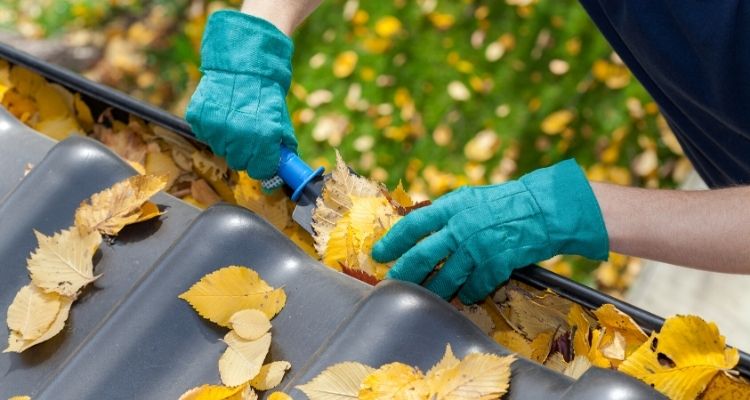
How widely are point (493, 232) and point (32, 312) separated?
73 centimetres

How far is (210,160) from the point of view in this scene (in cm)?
162

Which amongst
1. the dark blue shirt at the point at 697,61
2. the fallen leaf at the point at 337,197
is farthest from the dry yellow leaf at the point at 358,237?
the dark blue shirt at the point at 697,61

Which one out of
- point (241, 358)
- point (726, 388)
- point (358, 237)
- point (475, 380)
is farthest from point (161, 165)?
point (726, 388)

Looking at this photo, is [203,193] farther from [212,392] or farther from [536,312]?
[536,312]

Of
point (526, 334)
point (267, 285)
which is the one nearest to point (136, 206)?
point (267, 285)

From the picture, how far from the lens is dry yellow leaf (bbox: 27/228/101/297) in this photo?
1.29 metres

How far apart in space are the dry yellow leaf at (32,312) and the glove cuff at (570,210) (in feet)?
2.60

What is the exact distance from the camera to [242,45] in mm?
1626

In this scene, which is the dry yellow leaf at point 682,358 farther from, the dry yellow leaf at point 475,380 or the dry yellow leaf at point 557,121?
the dry yellow leaf at point 557,121

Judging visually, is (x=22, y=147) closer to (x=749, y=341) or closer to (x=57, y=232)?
(x=57, y=232)

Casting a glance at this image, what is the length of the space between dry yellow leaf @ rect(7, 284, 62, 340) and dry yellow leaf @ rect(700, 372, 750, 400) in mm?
947

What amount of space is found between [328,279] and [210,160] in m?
0.49

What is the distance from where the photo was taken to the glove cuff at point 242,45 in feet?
5.32

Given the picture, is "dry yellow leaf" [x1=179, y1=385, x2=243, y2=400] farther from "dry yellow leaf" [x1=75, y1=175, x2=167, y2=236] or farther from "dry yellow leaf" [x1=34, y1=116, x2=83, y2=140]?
"dry yellow leaf" [x1=34, y1=116, x2=83, y2=140]
